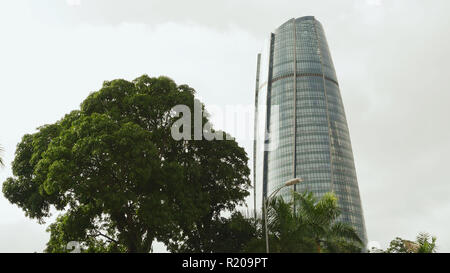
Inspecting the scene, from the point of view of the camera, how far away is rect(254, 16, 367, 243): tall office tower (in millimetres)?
148625

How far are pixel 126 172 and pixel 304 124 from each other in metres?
136

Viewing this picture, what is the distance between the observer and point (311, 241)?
23.1 m

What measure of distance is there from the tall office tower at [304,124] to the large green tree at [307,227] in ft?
407

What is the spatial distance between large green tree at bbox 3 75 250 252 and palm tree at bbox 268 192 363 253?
603cm

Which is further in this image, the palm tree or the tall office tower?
the tall office tower

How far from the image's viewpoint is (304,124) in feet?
515

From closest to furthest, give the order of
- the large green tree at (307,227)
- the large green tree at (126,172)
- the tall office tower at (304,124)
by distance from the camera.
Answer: the large green tree at (307,227) < the large green tree at (126,172) < the tall office tower at (304,124)

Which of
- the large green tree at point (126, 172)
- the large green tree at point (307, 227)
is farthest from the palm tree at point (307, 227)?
the large green tree at point (126, 172)

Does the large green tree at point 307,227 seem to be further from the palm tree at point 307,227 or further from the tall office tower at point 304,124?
the tall office tower at point 304,124

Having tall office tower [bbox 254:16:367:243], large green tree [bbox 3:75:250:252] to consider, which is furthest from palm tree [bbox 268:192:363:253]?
tall office tower [bbox 254:16:367:243]

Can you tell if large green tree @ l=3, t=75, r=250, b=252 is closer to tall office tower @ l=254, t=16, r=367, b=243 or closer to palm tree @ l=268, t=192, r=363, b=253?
palm tree @ l=268, t=192, r=363, b=253

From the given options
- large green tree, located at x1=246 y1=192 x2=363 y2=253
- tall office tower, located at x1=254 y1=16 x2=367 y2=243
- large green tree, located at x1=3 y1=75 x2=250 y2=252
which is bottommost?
large green tree, located at x1=246 y1=192 x2=363 y2=253

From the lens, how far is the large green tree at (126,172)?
2553 cm
